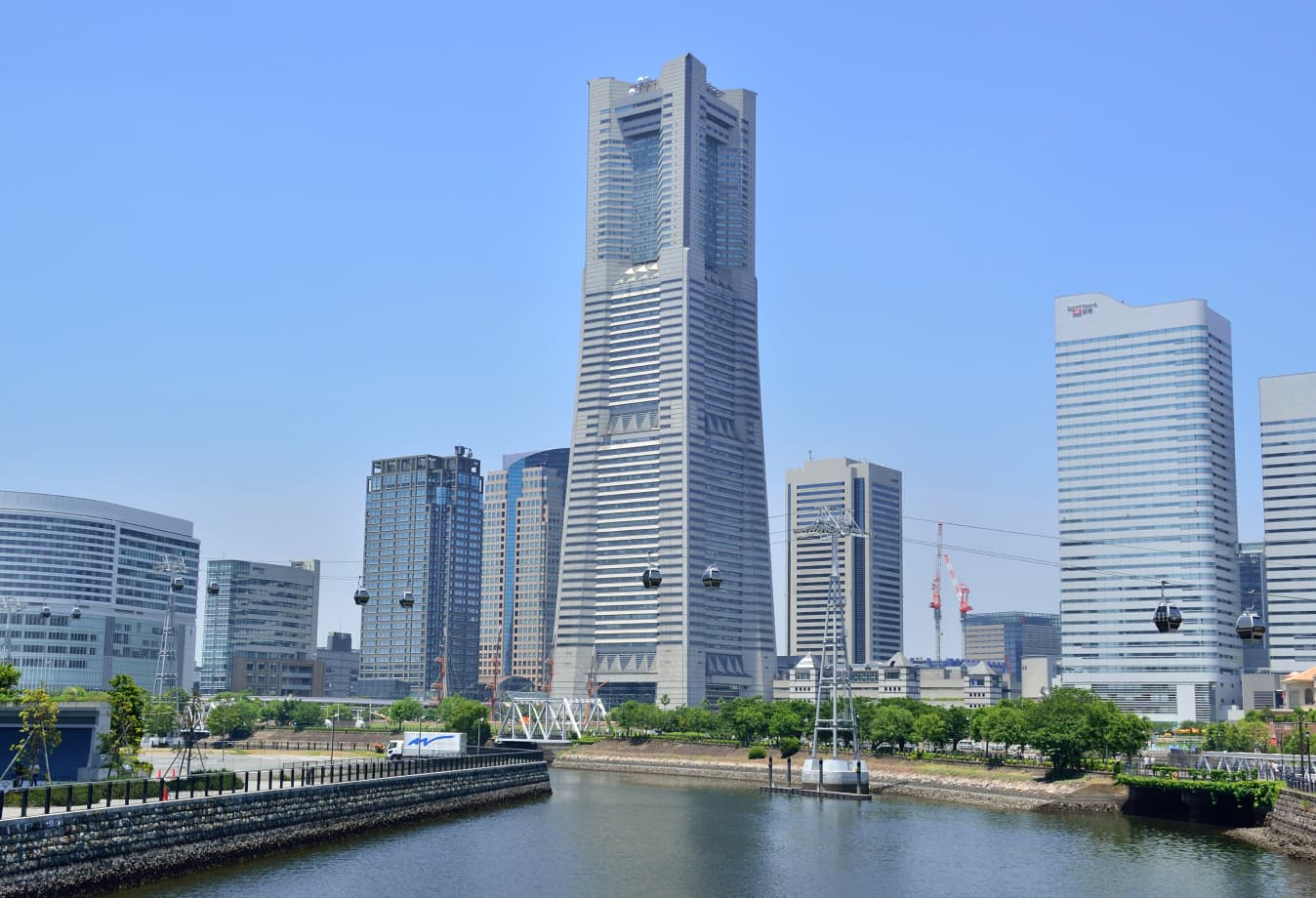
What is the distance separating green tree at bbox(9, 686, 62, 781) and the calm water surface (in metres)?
16.0

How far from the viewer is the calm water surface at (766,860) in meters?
75.8

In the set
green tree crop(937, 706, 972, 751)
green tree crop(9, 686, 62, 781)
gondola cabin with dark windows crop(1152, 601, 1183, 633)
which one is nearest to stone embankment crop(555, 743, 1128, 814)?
green tree crop(937, 706, 972, 751)

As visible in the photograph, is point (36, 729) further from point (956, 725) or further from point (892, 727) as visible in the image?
point (956, 725)

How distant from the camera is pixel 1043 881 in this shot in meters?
81.4

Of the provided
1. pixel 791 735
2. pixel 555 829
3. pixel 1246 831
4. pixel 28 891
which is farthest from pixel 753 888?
pixel 791 735

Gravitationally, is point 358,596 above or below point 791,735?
above

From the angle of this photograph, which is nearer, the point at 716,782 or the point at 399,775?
the point at 399,775

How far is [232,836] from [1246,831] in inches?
3040

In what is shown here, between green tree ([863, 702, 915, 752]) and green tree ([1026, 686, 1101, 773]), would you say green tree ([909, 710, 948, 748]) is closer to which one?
green tree ([863, 702, 915, 752])

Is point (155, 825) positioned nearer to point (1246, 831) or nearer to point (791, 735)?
point (1246, 831)

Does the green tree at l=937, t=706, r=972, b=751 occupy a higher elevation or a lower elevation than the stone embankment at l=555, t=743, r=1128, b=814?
higher

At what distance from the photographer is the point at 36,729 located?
86.1m

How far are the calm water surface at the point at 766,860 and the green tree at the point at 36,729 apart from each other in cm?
1603

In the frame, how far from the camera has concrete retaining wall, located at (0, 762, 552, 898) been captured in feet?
201
